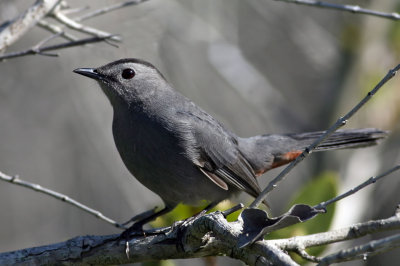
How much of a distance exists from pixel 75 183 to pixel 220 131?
316 cm

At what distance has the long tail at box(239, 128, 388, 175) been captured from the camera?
5.31 m

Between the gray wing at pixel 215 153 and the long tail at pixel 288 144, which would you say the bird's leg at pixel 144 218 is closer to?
the gray wing at pixel 215 153

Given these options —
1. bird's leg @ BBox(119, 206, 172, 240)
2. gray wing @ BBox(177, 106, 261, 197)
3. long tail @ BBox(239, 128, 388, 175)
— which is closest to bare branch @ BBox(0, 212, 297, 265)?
bird's leg @ BBox(119, 206, 172, 240)

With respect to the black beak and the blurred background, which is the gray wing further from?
the blurred background

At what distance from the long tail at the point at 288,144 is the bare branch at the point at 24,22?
2.09m

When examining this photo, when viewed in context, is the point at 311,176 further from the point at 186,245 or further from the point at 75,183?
the point at 186,245

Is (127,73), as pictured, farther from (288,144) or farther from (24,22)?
(288,144)

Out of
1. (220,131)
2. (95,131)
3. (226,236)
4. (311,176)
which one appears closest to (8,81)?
(95,131)

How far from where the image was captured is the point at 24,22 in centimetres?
415

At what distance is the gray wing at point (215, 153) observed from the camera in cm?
462

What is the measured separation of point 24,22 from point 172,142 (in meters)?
1.39

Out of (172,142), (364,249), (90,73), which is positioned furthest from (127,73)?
(364,249)

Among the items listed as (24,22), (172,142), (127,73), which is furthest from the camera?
(127,73)

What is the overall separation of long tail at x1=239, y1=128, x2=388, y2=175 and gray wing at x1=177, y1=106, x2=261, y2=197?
0.29m
